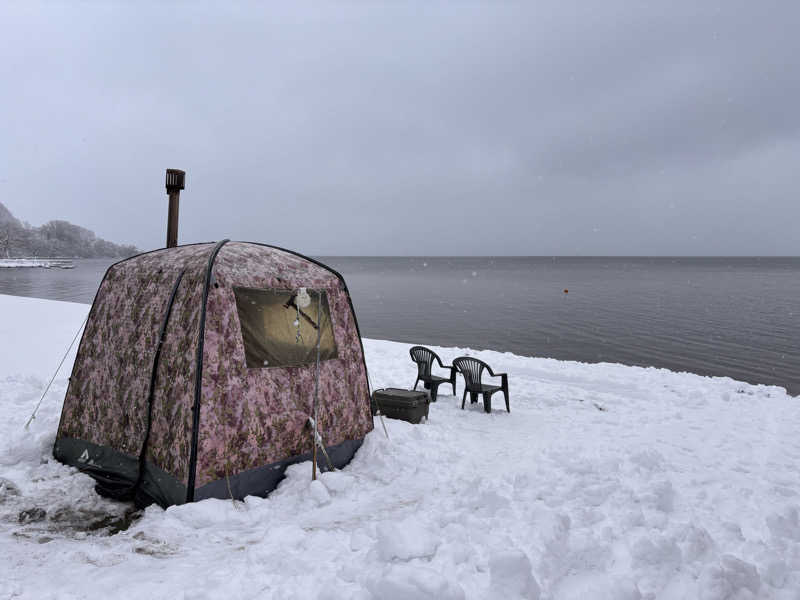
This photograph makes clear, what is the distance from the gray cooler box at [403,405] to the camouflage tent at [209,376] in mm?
1241

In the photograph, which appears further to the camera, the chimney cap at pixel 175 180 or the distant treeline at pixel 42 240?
the distant treeline at pixel 42 240

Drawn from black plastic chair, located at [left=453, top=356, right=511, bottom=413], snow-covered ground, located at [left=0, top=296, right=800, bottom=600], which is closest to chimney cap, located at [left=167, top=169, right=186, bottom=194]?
snow-covered ground, located at [left=0, top=296, right=800, bottom=600]

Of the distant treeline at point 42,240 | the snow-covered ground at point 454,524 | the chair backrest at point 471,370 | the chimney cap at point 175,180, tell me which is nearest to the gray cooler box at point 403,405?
the snow-covered ground at point 454,524

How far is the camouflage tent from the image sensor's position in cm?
460

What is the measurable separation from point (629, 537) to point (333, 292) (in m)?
4.05

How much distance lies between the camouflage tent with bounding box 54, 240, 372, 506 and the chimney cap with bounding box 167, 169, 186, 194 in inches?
47.8

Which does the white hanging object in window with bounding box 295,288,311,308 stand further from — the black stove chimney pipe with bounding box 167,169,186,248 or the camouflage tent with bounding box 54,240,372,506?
the black stove chimney pipe with bounding box 167,169,186,248

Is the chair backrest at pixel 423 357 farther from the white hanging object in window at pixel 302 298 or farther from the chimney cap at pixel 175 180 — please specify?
the chimney cap at pixel 175 180

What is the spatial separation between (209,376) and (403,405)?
133 inches

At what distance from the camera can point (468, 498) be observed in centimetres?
458

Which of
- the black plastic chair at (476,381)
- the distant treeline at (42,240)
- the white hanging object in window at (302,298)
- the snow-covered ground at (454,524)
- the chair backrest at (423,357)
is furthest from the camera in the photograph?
the distant treeline at (42,240)

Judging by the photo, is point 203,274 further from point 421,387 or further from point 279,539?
point 421,387

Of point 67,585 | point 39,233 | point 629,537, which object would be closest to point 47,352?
point 67,585

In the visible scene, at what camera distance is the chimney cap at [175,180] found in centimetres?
657
